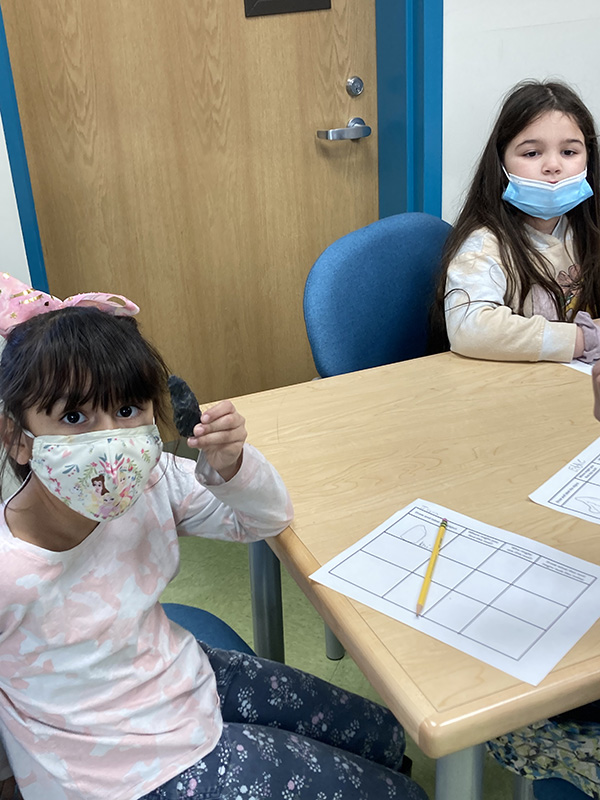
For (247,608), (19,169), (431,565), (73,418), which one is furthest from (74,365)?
(19,169)

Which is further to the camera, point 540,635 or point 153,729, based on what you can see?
point 153,729

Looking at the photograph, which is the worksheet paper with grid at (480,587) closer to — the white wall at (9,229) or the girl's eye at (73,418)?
the girl's eye at (73,418)

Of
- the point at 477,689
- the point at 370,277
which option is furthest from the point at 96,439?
the point at 370,277

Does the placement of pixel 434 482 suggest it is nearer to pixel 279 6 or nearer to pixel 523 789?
pixel 523 789

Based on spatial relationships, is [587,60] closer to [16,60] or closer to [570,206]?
[570,206]

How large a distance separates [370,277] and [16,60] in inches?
47.2

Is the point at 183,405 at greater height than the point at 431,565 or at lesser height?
greater

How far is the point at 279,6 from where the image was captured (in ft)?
7.38

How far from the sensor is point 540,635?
0.75m

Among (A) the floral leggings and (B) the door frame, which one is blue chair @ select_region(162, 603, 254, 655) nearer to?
(A) the floral leggings

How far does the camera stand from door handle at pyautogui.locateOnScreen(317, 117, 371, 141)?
7.86 feet

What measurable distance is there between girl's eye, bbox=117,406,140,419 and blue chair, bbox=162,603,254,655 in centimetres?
41

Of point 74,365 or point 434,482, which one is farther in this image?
point 434,482

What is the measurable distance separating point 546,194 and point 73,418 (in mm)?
1196
